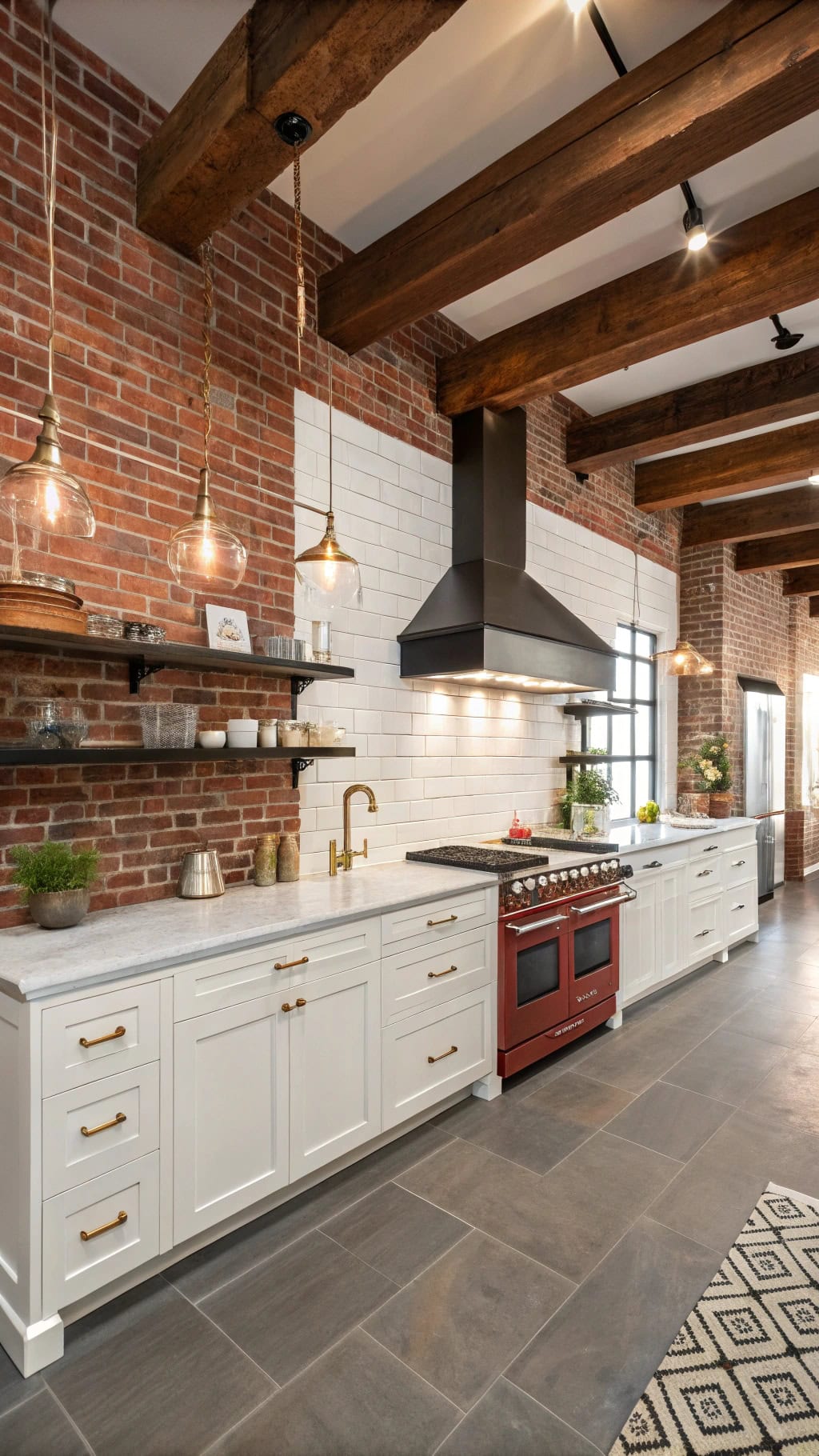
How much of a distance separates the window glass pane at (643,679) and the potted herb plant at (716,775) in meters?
0.69

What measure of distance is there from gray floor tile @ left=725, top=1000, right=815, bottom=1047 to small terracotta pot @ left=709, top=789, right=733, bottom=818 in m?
2.26

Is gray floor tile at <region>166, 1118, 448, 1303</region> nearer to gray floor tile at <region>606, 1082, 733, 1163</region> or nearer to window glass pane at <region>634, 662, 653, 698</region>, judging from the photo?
gray floor tile at <region>606, 1082, 733, 1163</region>

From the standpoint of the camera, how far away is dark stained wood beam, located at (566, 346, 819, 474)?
4.09 meters

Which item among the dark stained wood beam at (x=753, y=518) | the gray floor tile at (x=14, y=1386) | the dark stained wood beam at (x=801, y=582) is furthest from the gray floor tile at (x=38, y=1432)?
the dark stained wood beam at (x=801, y=582)

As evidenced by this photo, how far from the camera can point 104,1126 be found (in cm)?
173

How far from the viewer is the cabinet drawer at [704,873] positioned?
181 inches

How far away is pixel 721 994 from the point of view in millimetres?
4348

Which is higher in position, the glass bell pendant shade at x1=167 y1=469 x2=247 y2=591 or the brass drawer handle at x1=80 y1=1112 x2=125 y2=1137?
the glass bell pendant shade at x1=167 y1=469 x2=247 y2=591

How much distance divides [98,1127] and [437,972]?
130 centimetres

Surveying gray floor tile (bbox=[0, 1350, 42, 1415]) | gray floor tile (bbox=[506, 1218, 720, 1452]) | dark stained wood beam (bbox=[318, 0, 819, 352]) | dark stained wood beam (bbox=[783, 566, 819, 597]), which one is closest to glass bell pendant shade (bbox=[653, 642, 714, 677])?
dark stained wood beam (bbox=[318, 0, 819, 352])

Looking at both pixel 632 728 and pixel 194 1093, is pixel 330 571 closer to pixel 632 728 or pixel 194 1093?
pixel 194 1093

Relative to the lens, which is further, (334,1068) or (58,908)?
(334,1068)

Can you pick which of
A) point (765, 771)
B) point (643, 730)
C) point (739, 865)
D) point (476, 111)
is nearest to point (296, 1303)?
point (476, 111)

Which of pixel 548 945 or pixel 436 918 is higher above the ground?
pixel 436 918
